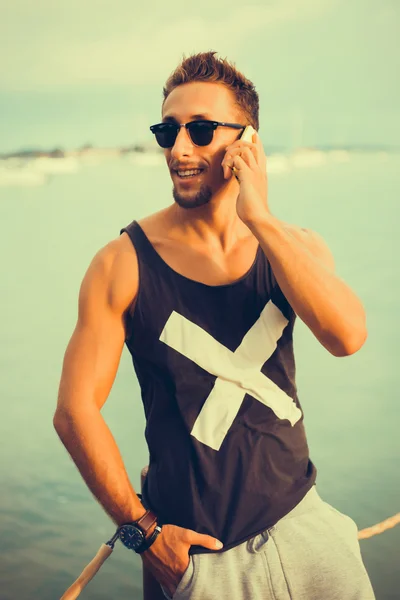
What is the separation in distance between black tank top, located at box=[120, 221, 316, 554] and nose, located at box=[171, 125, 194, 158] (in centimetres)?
21

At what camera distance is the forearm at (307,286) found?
1.65 m

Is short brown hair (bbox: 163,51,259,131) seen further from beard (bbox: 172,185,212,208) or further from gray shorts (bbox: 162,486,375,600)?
gray shorts (bbox: 162,486,375,600)

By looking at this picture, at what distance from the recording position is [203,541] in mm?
1676

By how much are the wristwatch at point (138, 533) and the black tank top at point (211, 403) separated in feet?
0.19

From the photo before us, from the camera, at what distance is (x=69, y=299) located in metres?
7.69

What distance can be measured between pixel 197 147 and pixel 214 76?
20 centimetres

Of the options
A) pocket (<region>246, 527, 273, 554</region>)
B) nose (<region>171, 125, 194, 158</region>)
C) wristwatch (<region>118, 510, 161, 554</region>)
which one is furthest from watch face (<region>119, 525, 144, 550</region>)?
nose (<region>171, 125, 194, 158</region>)

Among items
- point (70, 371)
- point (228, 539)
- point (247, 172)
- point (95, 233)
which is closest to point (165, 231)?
point (247, 172)

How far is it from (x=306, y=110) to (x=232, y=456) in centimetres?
735

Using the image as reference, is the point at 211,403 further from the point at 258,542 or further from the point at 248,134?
the point at 248,134

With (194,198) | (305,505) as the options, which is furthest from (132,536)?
(194,198)

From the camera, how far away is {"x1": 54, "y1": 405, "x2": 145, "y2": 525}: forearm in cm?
171

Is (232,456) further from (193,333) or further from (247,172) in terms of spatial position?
(247,172)

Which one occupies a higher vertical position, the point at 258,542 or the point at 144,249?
the point at 144,249
